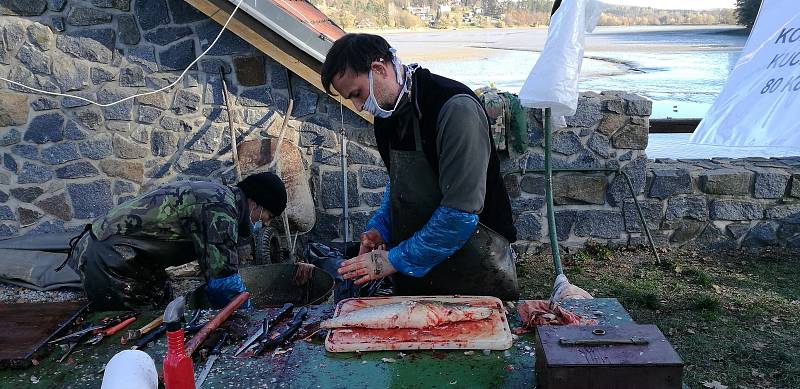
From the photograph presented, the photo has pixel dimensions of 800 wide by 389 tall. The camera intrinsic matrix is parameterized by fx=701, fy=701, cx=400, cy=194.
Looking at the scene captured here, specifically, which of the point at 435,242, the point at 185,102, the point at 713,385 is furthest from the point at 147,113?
the point at 713,385

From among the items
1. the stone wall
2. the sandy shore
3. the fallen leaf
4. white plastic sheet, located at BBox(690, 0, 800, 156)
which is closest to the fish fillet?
white plastic sheet, located at BBox(690, 0, 800, 156)

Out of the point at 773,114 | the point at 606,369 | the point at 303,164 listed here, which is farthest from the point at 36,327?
the point at 303,164

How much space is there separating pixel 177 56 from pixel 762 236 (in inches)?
221

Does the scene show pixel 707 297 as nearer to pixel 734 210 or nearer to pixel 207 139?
pixel 734 210

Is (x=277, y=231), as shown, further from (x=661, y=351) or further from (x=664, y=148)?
(x=664, y=148)

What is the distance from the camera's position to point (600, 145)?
637 cm

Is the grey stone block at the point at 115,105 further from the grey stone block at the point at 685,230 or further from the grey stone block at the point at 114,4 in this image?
the grey stone block at the point at 685,230

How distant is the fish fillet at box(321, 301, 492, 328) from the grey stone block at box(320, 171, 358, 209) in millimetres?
3566

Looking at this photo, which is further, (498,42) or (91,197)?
(498,42)

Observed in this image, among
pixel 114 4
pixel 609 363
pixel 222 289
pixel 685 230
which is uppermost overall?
pixel 114 4

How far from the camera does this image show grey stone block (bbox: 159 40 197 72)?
239 inches

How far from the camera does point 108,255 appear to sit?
152 inches

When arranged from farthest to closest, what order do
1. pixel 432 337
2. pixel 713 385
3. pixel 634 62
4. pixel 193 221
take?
pixel 634 62
pixel 713 385
pixel 193 221
pixel 432 337

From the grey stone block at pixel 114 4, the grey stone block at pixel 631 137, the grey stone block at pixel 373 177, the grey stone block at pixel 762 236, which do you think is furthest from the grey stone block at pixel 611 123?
the grey stone block at pixel 114 4
